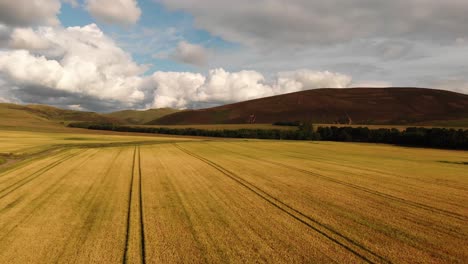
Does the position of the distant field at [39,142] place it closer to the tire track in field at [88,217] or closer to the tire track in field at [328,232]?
the tire track in field at [88,217]

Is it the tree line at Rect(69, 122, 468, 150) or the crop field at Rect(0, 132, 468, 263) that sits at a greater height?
the tree line at Rect(69, 122, 468, 150)

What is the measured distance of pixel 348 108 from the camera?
144 meters

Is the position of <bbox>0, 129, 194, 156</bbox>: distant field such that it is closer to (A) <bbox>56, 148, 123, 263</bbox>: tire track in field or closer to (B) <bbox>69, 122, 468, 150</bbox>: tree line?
(A) <bbox>56, 148, 123, 263</bbox>: tire track in field

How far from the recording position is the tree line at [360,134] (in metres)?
71.4

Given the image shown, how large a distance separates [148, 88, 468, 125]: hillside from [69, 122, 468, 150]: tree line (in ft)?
101

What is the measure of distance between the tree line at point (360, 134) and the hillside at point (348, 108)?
3086cm

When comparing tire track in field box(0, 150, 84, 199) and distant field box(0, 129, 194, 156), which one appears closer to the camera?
tire track in field box(0, 150, 84, 199)

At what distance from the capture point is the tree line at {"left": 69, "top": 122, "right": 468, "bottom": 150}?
7138cm

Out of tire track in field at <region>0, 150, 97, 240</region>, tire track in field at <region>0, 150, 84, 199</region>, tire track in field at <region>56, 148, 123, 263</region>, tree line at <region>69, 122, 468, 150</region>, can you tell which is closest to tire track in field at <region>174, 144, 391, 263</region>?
tire track in field at <region>56, 148, 123, 263</region>

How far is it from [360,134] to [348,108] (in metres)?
54.2

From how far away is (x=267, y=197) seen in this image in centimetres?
1633

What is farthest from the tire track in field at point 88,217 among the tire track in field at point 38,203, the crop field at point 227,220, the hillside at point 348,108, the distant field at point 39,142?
the hillside at point 348,108

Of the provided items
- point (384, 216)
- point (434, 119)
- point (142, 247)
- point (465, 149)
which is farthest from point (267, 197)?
point (434, 119)

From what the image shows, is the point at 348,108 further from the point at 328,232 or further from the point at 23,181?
the point at 328,232
